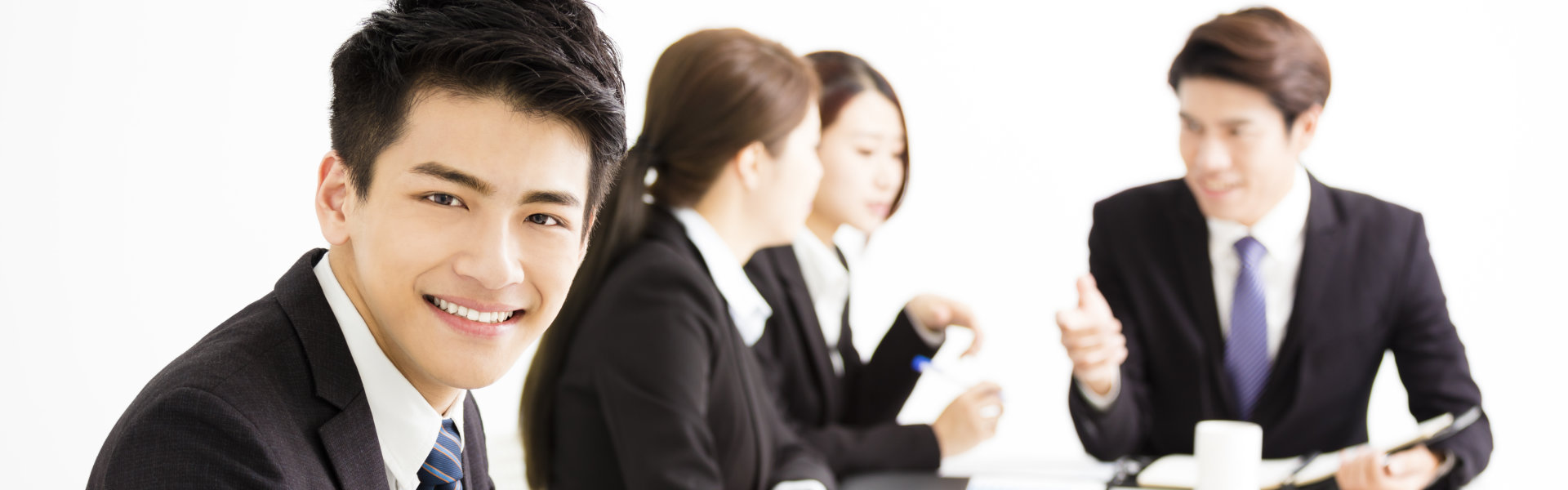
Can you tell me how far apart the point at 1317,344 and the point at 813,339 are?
1.10m

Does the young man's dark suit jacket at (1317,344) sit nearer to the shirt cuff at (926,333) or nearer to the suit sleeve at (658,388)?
the shirt cuff at (926,333)

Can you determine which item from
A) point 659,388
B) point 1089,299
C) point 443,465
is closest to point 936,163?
point 1089,299

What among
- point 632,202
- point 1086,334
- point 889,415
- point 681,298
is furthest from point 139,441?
point 889,415

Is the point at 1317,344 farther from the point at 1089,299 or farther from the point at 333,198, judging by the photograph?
the point at 333,198

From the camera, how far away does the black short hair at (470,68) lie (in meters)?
0.96

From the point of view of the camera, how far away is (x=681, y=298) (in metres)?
1.65

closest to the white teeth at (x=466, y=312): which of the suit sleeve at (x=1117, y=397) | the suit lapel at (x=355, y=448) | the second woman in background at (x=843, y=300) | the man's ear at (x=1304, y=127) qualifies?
the suit lapel at (x=355, y=448)

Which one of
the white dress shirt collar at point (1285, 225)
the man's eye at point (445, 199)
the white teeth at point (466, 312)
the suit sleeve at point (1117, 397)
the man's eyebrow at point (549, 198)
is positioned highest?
the man's eye at point (445, 199)

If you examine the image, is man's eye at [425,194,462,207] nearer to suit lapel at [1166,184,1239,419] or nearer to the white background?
the white background

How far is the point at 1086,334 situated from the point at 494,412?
8.23ft

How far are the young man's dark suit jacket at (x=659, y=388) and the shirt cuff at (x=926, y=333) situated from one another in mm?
757

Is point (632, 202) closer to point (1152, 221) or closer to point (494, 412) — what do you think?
point (1152, 221)

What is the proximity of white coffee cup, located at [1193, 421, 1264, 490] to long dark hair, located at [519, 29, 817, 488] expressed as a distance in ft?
2.86

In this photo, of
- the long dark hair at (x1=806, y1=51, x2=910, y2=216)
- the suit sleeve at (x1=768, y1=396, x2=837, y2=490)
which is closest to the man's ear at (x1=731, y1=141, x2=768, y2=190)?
the suit sleeve at (x1=768, y1=396, x2=837, y2=490)
